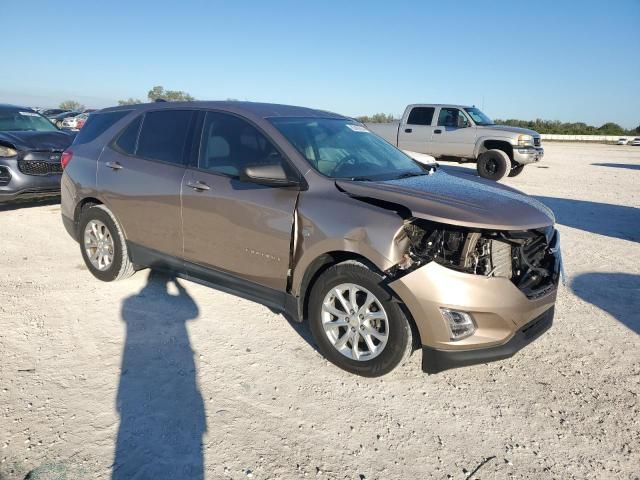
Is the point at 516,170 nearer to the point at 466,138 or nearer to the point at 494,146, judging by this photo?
the point at 494,146

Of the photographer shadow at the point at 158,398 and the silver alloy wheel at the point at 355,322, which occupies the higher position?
the silver alloy wheel at the point at 355,322

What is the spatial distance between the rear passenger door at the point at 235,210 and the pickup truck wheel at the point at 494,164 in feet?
33.8

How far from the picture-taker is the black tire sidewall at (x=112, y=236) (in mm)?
4570

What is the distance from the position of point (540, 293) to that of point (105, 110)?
4495mm

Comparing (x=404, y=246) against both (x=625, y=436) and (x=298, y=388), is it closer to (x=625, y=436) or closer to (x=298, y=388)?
(x=298, y=388)

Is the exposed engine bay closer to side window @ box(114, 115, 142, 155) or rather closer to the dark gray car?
side window @ box(114, 115, 142, 155)

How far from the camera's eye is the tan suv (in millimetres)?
2859

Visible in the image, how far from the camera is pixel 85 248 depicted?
493 cm

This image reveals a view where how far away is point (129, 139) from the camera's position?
4.52 metres

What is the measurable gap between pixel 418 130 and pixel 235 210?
11.4 metres

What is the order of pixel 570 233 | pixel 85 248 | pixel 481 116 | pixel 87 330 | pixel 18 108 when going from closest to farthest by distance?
pixel 87 330 < pixel 85 248 < pixel 570 233 < pixel 18 108 < pixel 481 116

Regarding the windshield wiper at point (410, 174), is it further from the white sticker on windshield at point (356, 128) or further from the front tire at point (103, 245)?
the front tire at point (103, 245)

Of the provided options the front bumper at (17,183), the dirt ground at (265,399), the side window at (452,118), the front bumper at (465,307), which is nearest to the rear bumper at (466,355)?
the front bumper at (465,307)

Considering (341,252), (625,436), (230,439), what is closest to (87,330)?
(230,439)
